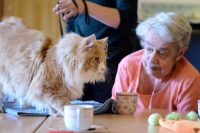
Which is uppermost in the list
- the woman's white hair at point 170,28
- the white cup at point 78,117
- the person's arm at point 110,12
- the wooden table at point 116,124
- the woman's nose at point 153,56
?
the person's arm at point 110,12

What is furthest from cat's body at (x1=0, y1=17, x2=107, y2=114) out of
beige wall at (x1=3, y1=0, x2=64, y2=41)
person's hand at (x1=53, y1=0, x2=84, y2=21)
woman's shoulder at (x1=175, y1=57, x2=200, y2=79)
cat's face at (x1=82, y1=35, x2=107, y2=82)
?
beige wall at (x1=3, y1=0, x2=64, y2=41)

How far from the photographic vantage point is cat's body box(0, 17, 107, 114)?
1351 millimetres

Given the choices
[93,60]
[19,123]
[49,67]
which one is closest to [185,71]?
[93,60]

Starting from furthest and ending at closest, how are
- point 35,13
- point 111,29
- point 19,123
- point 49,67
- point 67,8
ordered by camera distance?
1. point 35,13
2. point 111,29
3. point 67,8
4. point 49,67
5. point 19,123

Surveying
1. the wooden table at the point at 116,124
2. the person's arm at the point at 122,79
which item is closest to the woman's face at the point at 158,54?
the person's arm at the point at 122,79

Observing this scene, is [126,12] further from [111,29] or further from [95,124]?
[95,124]

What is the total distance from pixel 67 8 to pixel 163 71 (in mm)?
538

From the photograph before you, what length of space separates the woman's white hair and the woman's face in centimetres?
2

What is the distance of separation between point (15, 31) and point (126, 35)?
72cm

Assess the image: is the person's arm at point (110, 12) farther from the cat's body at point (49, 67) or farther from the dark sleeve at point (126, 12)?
the cat's body at point (49, 67)

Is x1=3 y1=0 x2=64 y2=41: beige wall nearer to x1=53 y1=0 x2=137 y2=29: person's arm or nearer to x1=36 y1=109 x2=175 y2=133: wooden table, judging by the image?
x1=53 y1=0 x2=137 y2=29: person's arm

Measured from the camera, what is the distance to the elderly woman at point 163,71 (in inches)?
67.1

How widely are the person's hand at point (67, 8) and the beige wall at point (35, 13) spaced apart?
2.16 m

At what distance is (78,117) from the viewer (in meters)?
1.14
